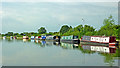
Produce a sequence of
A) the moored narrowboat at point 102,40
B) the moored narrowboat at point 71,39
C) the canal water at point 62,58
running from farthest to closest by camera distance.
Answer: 1. the moored narrowboat at point 71,39
2. the moored narrowboat at point 102,40
3. the canal water at point 62,58

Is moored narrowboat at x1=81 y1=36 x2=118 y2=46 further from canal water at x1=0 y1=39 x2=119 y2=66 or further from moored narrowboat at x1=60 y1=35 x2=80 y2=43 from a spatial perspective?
canal water at x1=0 y1=39 x2=119 y2=66

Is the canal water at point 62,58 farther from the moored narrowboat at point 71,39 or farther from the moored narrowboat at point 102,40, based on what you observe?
the moored narrowboat at point 71,39

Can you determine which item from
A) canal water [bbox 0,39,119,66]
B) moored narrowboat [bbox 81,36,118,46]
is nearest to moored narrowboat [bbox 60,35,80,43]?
moored narrowboat [bbox 81,36,118,46]

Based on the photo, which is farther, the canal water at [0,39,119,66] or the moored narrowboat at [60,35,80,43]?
the moored narrowboat at [60,35,80,43]

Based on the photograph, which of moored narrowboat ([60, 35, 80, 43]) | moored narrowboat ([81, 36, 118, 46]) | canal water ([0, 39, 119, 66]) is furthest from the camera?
moored narrowboat ([60, 35, 80, 43])

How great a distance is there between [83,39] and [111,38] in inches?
367

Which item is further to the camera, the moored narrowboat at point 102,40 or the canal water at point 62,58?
the moored narrowboat at point 102,40

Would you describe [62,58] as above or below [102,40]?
below

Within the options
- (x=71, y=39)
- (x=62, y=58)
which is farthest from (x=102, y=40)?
(x=62, y=58)

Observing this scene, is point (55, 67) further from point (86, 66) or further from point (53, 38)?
point (53, 38)

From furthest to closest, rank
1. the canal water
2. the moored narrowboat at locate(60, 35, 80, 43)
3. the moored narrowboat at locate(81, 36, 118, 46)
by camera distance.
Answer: the moored narrowboat at locate(60, 35, 80, 43), the moored narrowboat at locate(81, 36, 118, 46), the canal water

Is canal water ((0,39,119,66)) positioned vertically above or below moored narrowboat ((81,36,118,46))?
below

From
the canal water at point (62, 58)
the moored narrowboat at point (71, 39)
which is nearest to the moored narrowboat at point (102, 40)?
the moored narrowboat at point (71, 39)

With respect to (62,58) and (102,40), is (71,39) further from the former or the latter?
(62,58)
